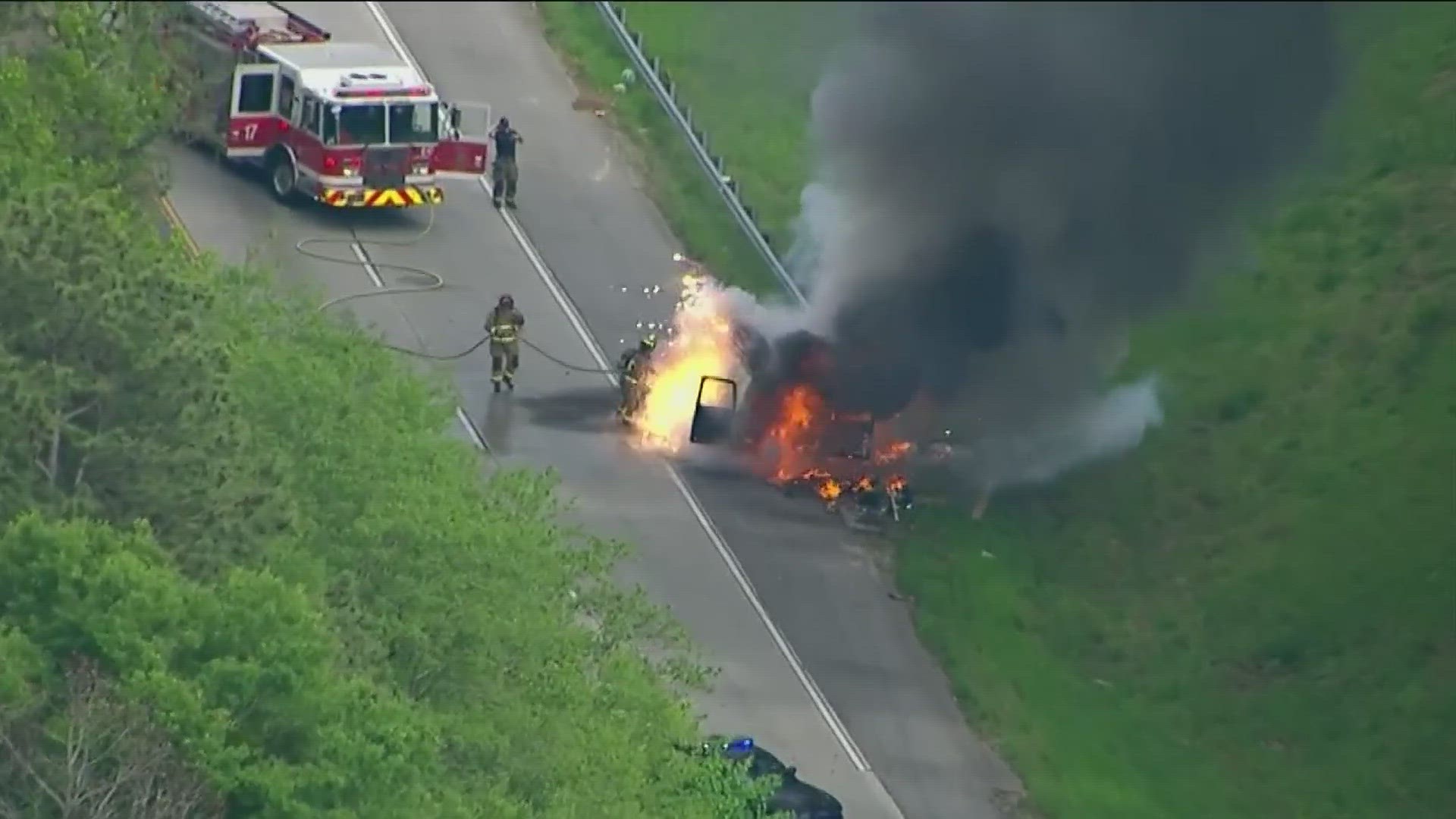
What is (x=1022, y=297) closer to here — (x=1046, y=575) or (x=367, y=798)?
(x=1046, y=575)

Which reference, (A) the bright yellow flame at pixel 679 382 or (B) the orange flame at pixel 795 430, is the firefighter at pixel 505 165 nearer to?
(A) the bright yellow flame at pixel 679 382

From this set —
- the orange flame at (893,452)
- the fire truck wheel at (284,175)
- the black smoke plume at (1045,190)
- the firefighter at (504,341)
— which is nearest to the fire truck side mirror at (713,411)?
the black smoke plume at (1045,190)

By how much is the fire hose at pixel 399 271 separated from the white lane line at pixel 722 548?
0.75 m

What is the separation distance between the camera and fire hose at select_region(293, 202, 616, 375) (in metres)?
39.3

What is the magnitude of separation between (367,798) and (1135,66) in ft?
63.3

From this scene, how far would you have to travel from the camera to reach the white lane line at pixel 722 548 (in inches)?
1286

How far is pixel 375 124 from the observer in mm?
42500

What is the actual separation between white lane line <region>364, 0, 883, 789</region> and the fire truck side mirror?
591 mm

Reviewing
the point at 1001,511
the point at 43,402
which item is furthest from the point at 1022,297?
the point at 43,402

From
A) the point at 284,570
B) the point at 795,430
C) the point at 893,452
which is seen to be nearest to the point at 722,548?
the point at 795,430

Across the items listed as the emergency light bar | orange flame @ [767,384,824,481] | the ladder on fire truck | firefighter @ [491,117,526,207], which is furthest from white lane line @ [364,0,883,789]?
the ladder on fire truck

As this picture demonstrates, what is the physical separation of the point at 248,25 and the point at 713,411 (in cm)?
1127

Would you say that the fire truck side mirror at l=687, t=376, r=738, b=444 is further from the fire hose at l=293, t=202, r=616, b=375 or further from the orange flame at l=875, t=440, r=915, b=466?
the fire hose at l=293, t=202, r=616, b=375

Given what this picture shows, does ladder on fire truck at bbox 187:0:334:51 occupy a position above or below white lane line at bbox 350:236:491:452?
above
